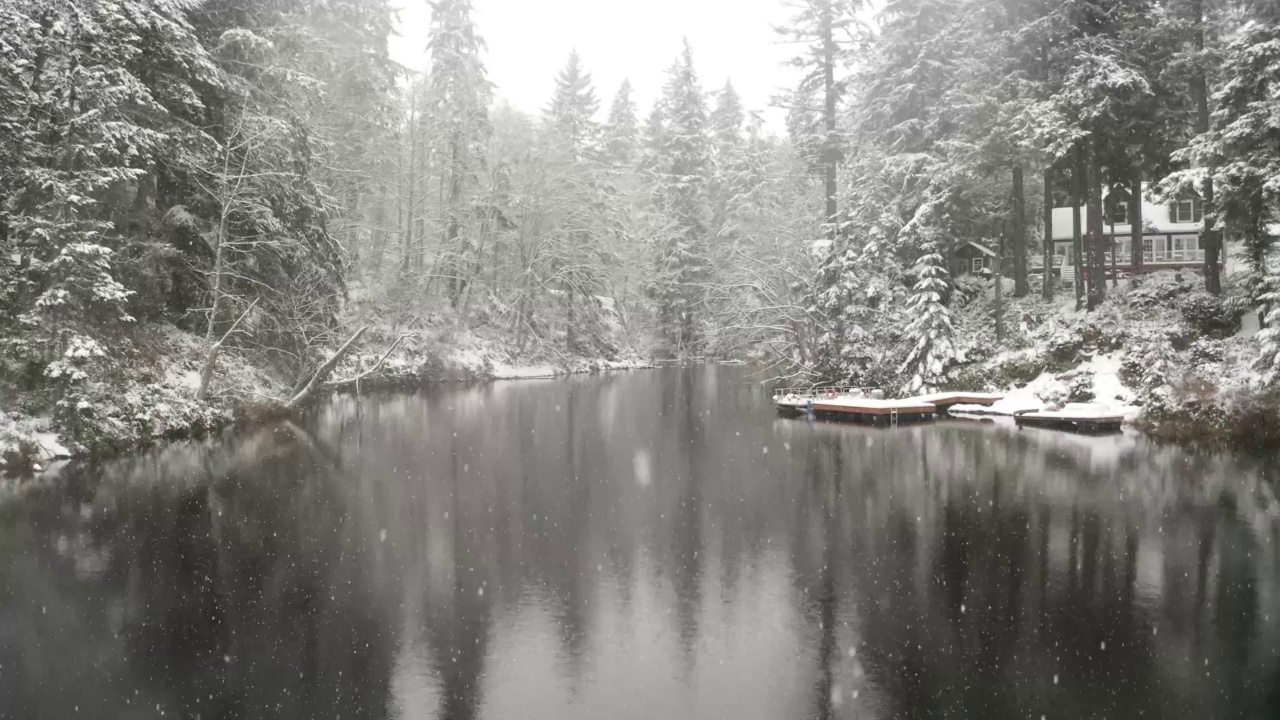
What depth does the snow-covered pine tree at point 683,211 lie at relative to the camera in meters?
63.1

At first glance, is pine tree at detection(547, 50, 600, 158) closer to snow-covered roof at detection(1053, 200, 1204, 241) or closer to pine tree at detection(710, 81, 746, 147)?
pine tree at detection(710, 81, 746, 147)

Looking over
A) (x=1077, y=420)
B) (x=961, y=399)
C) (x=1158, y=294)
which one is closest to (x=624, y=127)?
(x=961, y=399)

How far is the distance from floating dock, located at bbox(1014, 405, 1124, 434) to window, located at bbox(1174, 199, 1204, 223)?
84.1 feet

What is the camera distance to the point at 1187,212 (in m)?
48.1

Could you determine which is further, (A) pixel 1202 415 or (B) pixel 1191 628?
(A) pixel 1202 415

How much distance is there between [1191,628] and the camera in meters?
10.8

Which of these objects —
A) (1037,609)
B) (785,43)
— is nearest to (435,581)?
(1037,609)

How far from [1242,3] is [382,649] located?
128ft

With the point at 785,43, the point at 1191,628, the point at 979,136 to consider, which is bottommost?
the point at 1191,628

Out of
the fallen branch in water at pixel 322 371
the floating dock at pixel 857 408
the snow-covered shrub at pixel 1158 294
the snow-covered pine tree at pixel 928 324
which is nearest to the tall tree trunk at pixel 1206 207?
the snow-covered shrub at pixel 1158 294

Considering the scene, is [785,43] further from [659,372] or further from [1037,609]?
[1037,609]

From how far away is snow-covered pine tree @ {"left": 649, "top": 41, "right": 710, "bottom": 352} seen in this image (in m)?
63.1

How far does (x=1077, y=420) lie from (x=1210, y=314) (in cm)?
735

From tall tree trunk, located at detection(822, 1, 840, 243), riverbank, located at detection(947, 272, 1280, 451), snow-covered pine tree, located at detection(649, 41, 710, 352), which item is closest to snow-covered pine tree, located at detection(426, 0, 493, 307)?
snow-covered pine tree, located at detection(649, 41, 710, 352)
